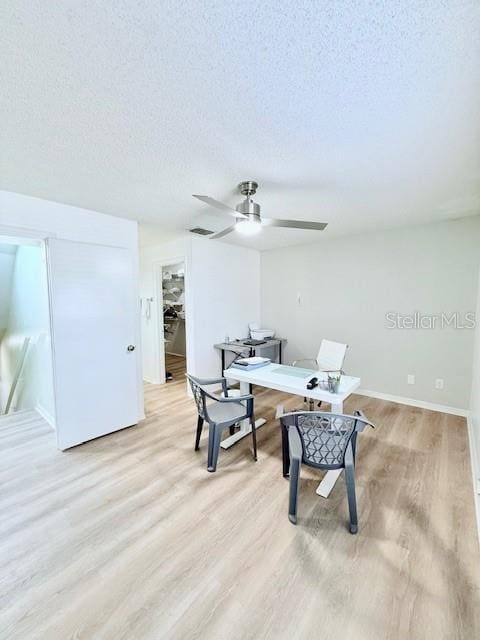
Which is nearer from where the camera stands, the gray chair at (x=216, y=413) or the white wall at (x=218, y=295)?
the gray chair at (x=216, y=413)

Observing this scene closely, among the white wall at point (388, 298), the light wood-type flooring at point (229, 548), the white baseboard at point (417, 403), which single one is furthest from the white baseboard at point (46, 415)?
the white baseboard at point (417, 403)

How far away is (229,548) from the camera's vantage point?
1.56m

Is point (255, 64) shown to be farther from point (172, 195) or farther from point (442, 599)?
point (442, 599)

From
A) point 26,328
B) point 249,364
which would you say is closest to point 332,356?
point 249,364

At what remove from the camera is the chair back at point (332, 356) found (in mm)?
3070

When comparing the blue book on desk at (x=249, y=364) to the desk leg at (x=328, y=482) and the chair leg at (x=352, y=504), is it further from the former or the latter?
the chair leg at (x=352, y=504)

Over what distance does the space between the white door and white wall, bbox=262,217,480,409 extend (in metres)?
2.69

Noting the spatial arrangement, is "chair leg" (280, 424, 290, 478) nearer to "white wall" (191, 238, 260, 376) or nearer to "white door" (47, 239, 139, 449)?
"white door" (47, 239, 139, 449)

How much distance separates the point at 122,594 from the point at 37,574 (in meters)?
0.51

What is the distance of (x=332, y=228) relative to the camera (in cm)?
346

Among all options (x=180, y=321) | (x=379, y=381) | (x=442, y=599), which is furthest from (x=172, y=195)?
(x=180, y=321)

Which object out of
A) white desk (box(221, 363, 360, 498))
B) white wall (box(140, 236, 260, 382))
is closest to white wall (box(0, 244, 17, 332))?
white wall (box(140, 236, 260, 382))

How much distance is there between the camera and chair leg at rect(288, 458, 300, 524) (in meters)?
1.72

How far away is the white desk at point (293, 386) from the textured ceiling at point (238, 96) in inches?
65.1
